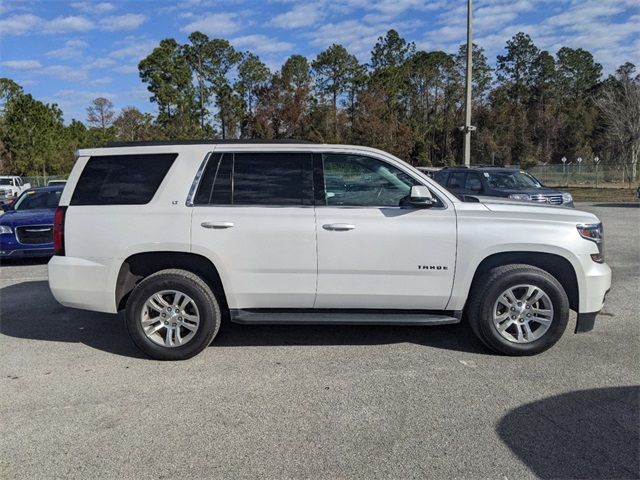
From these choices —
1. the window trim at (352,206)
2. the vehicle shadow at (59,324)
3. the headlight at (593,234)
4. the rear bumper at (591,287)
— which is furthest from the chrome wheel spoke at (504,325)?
the vehicle shadow at (59,324)

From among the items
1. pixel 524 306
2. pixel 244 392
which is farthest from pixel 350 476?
pixel 524 306

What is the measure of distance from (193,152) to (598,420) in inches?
157

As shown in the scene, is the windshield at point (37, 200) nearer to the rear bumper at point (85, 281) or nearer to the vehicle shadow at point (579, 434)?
the rear bumper at point (85, 281)

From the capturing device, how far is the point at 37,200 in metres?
11.1

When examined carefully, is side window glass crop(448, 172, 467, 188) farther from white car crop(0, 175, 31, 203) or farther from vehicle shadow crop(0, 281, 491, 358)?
white car crop(0, 175, 31, 203)

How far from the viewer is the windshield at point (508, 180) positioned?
13719mm

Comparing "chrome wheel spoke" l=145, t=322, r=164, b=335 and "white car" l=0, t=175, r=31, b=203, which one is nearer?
"chrome wheel spoke" l=145, t=322, r=164, b=335

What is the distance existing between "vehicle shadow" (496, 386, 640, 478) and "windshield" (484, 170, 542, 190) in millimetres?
10286

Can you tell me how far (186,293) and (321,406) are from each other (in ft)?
5.55

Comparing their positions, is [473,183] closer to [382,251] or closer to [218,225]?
[382,251]

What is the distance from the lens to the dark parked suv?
13195mm

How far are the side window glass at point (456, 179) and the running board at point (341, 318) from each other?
1006 cm

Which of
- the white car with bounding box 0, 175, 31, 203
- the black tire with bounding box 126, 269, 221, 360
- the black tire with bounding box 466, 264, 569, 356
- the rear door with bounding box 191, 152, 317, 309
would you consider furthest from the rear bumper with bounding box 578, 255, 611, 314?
the white car with bounding box 0, 175, 31, 203

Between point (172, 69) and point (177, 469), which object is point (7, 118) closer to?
point (172, 69)
